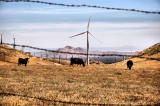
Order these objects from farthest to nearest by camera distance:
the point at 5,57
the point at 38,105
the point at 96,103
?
the point at 5,57 < the point at 96,103 < the point at 38,105

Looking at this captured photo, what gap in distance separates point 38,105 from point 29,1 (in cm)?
358

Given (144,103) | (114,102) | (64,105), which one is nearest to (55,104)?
(64,105)

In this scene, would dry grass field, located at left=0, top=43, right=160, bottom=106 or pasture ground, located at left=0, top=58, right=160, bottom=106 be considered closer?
dry grass field, located at left=0, top=43, right=160, bottom=106

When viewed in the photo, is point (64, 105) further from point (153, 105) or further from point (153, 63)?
point (153, 63)

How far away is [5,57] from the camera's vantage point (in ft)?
195

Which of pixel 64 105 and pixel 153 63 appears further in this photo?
pixel 153 63

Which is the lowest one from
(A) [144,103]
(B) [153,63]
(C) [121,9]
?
(B) [153,63]

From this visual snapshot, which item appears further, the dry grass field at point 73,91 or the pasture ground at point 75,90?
the pasture ground at point 75,90

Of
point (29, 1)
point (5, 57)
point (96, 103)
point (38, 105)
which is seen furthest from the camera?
point (5, 57)

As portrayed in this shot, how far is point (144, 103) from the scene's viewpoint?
9.98 metres

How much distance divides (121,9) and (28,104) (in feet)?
15.4

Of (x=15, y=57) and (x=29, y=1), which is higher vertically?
(x=29, y=1)

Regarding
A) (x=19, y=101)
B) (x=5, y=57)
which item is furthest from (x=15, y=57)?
(x=19, y=101)

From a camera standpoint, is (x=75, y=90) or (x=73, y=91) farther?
(x=75, y=90)
